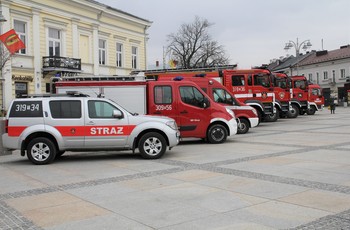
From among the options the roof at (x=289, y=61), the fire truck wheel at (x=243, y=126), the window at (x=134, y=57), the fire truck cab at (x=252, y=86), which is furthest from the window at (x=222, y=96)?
the roof at (x=289, y=61)

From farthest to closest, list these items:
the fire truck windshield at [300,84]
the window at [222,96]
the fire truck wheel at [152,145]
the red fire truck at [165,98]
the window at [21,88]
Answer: the fire truck windshield at [300,84] → the window at [21,88] → the window at [222,96] → the red fire truck at [165,98] → the fire truck wheel at [152,145]

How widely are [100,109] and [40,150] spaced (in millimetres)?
1927

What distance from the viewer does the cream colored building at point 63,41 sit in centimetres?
2705

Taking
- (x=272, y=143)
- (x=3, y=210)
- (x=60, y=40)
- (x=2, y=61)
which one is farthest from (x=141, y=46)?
(x=3, y=210)

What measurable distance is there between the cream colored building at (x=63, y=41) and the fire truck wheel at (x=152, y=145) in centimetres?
1811

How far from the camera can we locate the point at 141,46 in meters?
40.8

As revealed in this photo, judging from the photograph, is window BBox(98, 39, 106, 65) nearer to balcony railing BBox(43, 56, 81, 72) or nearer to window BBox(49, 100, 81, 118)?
balcony railing BBox(43, 56, 81, 72)

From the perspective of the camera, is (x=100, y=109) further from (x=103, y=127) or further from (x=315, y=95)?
(x=315, y=95)

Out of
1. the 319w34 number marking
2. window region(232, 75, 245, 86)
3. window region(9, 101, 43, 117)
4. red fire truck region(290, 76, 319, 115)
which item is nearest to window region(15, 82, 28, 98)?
window region(232, 75, 245, 86)

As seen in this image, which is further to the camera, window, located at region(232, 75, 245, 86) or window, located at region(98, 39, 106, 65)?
window, located at region(98, 39, 106, 65)

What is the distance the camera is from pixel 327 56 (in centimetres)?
7281

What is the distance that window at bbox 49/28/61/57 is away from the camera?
3044cm

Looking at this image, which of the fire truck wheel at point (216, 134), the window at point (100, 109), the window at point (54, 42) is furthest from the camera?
the window at point (54, 42)

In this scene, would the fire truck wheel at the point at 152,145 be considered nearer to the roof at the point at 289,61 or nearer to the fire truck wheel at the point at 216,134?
the fire truck wheel at the point at 216,134
